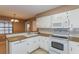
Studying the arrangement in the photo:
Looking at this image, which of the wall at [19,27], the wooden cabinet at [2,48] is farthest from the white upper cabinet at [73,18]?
the wooden cabinet at [2,48]

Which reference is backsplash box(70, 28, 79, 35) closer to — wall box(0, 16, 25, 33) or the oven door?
the oven door

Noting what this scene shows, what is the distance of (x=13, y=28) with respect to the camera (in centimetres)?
94

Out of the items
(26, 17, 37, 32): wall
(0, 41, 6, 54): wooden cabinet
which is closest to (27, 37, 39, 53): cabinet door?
(26, 17, 37, 32): wall

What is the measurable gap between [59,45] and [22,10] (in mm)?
660

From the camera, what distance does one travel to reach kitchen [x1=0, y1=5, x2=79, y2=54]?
3.01 feet

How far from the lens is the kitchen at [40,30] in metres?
0.92

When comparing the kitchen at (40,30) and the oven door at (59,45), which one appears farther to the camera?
the oven door at (59,45)

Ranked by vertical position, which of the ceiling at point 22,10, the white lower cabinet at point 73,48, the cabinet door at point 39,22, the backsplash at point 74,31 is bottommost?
the white lower cabinet at point 73,48

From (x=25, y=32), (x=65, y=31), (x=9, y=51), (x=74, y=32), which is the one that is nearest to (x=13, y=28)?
(x=25, y=32)

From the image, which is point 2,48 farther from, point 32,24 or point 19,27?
point 32,24

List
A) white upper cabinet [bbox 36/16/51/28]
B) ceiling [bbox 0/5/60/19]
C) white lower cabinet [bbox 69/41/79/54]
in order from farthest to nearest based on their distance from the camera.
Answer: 1. white upper cabinet [bbox 36/16/51/28]
2. white lower cabinet [bbox 69/41/79/54]
3. ceiling [bbox 0/5/60/19]

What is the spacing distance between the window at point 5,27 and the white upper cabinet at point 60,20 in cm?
55

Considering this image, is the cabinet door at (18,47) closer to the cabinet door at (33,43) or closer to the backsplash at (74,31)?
the cabinet door at (33,43)
